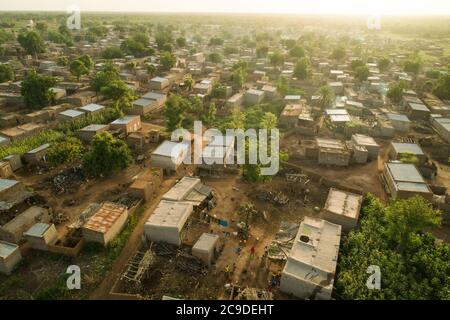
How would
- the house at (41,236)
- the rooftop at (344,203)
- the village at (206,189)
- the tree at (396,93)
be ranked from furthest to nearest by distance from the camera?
the tree at (396,93)
the rooftop at (344,203)
the house at (41,236)
the village at (206,189)

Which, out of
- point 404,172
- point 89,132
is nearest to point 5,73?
point 89,132

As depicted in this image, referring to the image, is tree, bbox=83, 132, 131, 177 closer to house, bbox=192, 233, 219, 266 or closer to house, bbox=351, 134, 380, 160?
house, bbox=192, 233, 219, 266

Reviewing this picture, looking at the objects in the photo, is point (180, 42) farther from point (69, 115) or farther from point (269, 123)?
point (269, 123)

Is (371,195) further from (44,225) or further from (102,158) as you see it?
(44,225)

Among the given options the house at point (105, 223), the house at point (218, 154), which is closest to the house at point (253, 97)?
the house at point (218, 154)

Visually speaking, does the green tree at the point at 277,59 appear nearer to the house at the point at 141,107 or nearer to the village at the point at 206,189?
the village at the point at 206,189
